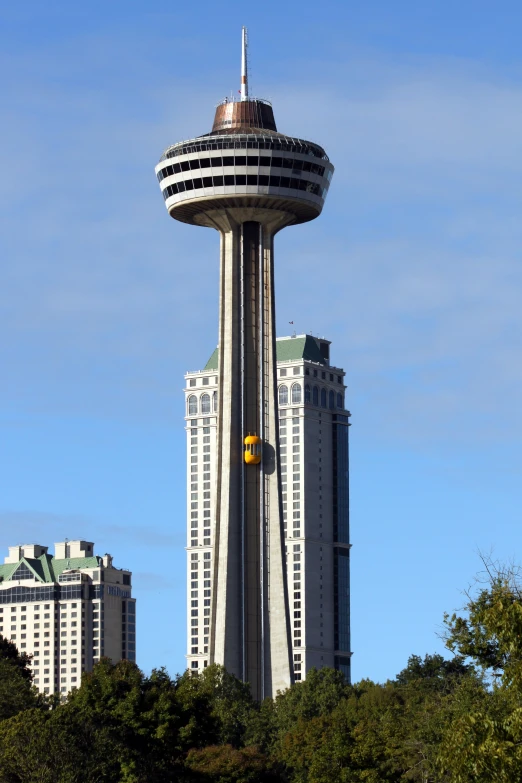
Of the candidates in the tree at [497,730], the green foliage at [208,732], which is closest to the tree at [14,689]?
the green foliage at [208,732]

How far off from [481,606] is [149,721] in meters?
66.4

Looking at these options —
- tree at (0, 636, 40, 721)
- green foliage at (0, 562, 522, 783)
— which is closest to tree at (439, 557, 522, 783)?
green foliage at (0, 562, 522, 783)

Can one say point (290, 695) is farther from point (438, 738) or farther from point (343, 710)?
point (438, 738)

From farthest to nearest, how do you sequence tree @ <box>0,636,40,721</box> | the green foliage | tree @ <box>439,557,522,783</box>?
1. tree @ <box>0,636,40,721</box>
2. the green foliage
3. tree @ <box>439,557,522,783</box>

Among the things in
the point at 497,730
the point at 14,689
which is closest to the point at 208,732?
the point at 14,689

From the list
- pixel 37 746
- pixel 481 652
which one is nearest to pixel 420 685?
pixel 37 746

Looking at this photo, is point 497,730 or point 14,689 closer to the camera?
point 497,730

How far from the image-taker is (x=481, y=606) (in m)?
71.1

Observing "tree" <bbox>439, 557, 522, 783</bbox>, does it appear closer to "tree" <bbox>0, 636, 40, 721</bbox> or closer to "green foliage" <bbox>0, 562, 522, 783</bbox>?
"green foliage" <bbox>0, 562, 522, 783</bbox>

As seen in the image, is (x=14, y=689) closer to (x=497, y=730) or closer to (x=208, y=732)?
(x=208, y=732)

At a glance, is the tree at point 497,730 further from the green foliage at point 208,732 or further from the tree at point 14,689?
the tree at point 14,689

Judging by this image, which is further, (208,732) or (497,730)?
(208,732)

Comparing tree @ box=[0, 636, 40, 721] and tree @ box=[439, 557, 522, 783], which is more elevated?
tree @ box=[0, 636, 40, 721]

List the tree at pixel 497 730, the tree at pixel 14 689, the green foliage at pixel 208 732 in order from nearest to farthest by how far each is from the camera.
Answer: the tree at pixel 497 730, the green foliage at pixel 208 732, the tree at pixel 14 689
